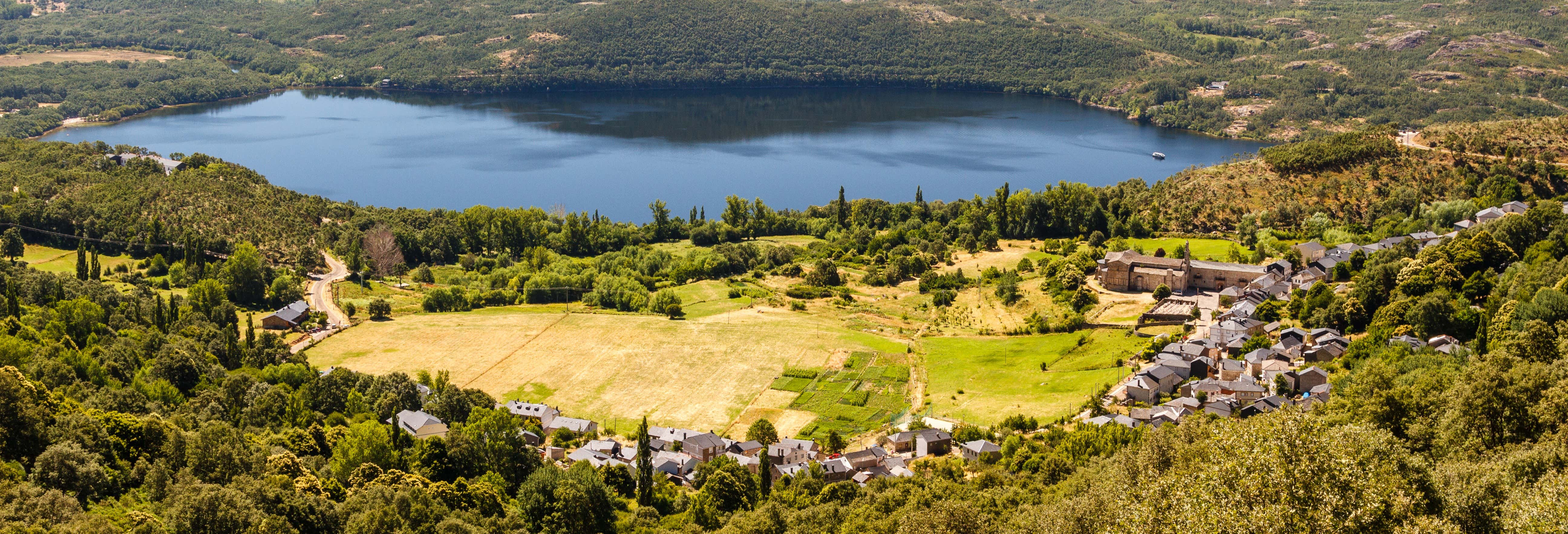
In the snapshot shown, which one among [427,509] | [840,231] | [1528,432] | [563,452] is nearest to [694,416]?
[563,452]

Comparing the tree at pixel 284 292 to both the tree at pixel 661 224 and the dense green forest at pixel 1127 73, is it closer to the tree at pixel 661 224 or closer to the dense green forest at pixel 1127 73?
the tree at pixel 661 224

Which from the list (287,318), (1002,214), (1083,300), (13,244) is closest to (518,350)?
(287,318)

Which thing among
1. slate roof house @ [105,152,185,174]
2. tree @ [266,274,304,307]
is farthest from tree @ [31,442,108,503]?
slate roof house @ [105,152,185,174]

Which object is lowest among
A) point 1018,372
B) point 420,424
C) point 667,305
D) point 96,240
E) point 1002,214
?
point 420,424

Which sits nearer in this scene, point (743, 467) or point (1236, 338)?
point (743, 467)

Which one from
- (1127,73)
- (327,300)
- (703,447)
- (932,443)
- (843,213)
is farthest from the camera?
(1127,73)

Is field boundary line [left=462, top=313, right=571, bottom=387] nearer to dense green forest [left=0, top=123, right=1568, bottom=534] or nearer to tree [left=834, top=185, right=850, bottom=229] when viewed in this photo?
dense green forest [left=0, top=123, right=1568, bottom=534]

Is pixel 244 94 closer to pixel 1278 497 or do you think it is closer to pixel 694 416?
pixel 694 416

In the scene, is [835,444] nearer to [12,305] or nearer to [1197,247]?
[12,305]
